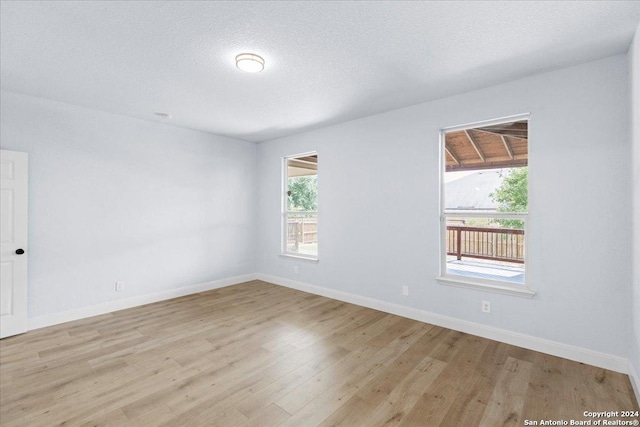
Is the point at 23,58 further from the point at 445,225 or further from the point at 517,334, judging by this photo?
the point at 517,334

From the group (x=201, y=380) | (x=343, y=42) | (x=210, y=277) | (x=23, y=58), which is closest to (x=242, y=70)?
(x=343, y=42)

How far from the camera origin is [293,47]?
7.93 ft

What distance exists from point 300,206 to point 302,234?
504 millimetres

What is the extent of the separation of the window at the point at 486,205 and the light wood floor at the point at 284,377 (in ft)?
2.33

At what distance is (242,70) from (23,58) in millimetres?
1861

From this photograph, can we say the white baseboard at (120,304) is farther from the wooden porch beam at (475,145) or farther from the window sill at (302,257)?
the wooden porch beam at (475,145)

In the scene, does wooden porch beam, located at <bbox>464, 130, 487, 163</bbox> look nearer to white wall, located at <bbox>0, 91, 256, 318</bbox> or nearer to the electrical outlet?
the electrical outlet

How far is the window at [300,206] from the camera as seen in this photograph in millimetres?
5113

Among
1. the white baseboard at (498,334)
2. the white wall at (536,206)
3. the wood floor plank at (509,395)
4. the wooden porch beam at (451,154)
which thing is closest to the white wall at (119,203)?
the white wall at (536,206)

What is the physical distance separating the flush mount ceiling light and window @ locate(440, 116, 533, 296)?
226 cm

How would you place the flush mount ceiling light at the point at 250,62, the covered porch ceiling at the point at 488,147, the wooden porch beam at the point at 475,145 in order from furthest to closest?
the wooden porch beam at the point at 475,145 → the covered porch ceiling at the point at 488,147 → the flush mount ceiling light at the point at 250,62

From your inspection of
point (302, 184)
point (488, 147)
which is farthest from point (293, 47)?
point (302, 184)

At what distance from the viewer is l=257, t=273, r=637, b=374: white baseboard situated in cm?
256

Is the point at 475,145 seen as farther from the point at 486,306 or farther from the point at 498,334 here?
the point at 498,334
